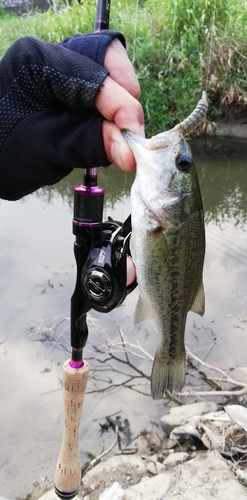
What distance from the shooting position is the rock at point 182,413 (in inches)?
106

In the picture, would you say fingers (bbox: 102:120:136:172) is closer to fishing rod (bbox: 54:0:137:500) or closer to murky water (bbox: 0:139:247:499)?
fishing rod (bbox: 54:0:137:500)

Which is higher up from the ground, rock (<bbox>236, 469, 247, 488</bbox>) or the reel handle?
the reel handle

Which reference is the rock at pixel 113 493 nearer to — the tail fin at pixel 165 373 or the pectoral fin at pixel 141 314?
the tail fin at pixel 165 373

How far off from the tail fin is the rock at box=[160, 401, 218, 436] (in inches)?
47.1

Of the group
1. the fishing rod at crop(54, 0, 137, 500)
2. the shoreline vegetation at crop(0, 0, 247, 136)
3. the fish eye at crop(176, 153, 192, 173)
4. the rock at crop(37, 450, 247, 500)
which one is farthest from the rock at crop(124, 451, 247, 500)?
the shoreline vegetation at crop(0, 0, 247, 136)

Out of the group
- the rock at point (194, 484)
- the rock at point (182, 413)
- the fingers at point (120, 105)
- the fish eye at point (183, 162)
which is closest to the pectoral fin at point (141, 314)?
the fish eye at point (183, 162)

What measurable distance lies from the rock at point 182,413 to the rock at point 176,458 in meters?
0.20

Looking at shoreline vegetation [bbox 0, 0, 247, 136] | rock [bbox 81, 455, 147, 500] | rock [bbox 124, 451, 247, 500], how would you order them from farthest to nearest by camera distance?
1. shoreline vegetation [bbox 0, 0, 247, 136]
2. rock [bbox 81, 455, 147, 500]
3. rock [bbox 124, 451, 247, 500]

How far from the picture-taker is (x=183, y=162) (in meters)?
1.32

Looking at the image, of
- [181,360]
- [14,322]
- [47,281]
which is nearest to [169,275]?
[181,360]

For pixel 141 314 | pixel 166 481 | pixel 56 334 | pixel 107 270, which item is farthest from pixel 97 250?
pixel 56 334

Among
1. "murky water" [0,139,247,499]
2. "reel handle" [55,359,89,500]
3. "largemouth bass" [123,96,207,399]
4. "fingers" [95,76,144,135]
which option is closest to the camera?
"fingers" [95,76,144,135]

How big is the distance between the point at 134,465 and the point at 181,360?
1167 mm

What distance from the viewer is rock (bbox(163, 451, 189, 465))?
7.98 ft
